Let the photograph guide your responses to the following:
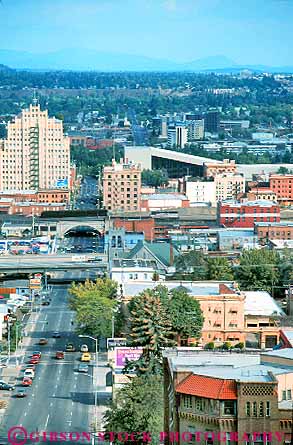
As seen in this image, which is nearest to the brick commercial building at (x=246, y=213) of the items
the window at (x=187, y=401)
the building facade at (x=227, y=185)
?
→ the building facade at (x=227, y=185)

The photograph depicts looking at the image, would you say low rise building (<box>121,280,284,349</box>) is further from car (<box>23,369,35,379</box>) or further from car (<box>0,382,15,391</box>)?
car (<box>0,382,15,391</box>)

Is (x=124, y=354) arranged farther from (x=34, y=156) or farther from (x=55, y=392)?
(x=34, y=156)

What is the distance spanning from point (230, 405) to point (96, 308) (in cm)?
1211

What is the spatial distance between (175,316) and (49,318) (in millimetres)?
5439

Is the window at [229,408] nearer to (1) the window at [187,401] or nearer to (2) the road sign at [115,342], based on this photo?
(1) the window at [187,401]

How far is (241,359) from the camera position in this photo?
14281mm

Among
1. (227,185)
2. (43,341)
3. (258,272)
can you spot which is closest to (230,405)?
(43,341)

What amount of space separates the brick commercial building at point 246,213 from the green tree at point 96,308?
1360 cm

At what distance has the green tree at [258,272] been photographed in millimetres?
27891

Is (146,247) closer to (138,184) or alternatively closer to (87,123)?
(138,184)

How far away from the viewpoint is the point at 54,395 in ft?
65.6

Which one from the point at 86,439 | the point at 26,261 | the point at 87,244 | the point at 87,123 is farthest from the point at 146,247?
the point at 87,123

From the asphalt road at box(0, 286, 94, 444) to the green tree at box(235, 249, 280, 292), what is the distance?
370 centimetres

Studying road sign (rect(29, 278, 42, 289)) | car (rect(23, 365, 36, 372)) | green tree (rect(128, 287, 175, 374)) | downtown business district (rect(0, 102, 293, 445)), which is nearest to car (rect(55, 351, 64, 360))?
car (rect(23, 365, 36, 372))
